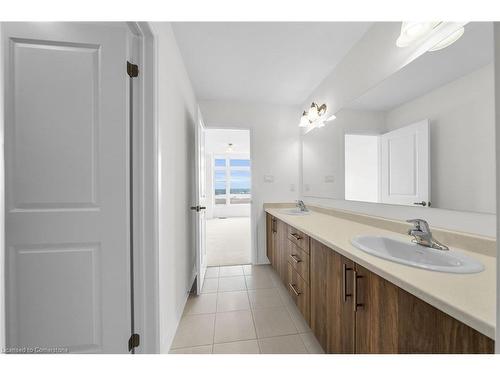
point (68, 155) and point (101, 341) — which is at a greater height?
point (68, 155)

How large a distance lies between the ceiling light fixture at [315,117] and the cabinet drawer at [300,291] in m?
1.67

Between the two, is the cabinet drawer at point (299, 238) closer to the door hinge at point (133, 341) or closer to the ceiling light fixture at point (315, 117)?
the door hinge at point (133, 341)

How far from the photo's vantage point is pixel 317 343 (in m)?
1.35

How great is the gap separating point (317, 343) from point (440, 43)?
1955 millimetres

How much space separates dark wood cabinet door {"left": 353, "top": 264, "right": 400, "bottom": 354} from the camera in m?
0.70

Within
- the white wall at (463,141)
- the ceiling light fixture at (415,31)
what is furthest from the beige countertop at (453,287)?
the ceiling light fixture at (415,31)

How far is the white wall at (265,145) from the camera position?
277 cm

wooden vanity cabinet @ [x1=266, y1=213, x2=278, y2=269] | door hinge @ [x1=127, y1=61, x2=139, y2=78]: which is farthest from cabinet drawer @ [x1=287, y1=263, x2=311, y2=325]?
door hinge @ [x1=127, y1=61, x2=139, y2=78]

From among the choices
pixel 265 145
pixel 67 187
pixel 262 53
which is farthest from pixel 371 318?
pixel 265 145

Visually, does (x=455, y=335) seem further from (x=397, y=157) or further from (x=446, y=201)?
(x=397, y=157)

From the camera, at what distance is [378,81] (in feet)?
4.80
